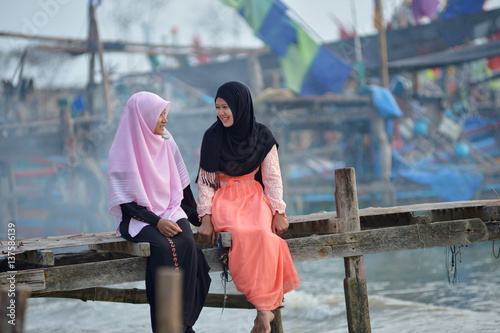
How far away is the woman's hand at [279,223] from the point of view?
3.70m

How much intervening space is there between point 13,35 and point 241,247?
1149 centimetres

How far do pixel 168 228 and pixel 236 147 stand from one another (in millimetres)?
794

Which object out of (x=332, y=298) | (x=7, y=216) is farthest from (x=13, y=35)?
(x=332, y=298)

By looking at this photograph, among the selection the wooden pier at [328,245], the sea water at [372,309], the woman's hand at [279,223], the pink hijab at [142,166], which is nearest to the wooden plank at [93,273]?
the wooden pier at [328,245]

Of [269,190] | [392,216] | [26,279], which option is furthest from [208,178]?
[392,216]

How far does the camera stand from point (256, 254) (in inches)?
136

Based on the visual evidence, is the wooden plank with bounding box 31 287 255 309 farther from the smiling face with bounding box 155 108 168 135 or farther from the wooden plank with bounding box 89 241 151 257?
the smiling face with bounding box 155 108 168 135

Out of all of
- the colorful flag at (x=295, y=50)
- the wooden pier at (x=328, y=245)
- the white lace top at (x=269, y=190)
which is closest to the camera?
the wooden pier at (x=328, y=245)

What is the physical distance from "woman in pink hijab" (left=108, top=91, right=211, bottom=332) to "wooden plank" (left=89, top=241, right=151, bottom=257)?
0.15 feet

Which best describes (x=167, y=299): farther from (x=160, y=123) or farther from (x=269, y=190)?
(x=269, y=190)

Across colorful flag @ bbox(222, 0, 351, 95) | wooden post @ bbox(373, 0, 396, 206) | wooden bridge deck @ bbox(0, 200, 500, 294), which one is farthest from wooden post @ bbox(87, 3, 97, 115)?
wooden bridge deck @ bbox(0, 200, 500, 294)

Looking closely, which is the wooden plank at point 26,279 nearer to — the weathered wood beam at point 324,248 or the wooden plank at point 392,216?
the weathered wood beam at point 324,248

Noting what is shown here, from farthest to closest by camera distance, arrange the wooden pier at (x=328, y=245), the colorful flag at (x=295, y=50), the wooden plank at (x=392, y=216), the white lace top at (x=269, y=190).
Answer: the colorful flag at (x=295, y=50)
the wooden plank at (x=392, y=216)
the white lace top at (x=269, y=190)
the wooden pier at (x=328, y=245)

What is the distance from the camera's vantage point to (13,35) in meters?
13.0
